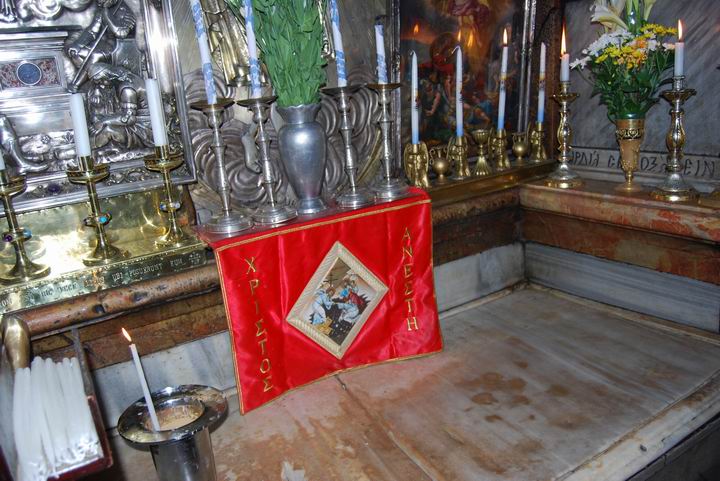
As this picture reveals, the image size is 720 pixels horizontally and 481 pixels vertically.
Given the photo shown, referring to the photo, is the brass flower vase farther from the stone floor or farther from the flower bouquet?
the stone floor

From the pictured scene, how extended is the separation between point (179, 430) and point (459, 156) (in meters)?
2.10

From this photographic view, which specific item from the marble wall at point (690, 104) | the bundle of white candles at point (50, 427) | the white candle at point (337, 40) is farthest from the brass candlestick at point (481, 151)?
the bundle of white candles at point (50, 427)

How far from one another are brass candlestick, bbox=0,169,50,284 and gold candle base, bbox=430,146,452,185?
1.98 m

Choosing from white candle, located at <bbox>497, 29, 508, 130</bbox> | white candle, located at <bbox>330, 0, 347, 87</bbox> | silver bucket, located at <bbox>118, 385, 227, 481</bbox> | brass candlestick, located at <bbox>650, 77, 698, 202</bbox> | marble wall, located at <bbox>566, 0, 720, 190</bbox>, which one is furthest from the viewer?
white candle, located at <bbox>497, 29, 508, 130</bbox>

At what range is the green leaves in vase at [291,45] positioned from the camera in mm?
2127

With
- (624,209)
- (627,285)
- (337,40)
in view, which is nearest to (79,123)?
(337,40)

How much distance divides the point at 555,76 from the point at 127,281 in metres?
2.89

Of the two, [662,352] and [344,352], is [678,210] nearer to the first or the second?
[662,352]

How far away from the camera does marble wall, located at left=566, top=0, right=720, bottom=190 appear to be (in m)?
2.70

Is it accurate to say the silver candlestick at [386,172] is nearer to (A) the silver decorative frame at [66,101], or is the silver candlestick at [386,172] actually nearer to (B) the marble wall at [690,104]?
(A) the silver decorative frame at [66,101]

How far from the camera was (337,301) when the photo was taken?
2.29 meters

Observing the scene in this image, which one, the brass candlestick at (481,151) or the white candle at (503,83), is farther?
the brass candlestick at (481,151)

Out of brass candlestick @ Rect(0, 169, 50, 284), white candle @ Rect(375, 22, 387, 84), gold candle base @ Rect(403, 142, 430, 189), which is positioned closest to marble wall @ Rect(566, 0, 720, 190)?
gold candle base @ Rect(403, 142, 430, 189)

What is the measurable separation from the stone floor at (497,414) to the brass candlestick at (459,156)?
3.07 feet
